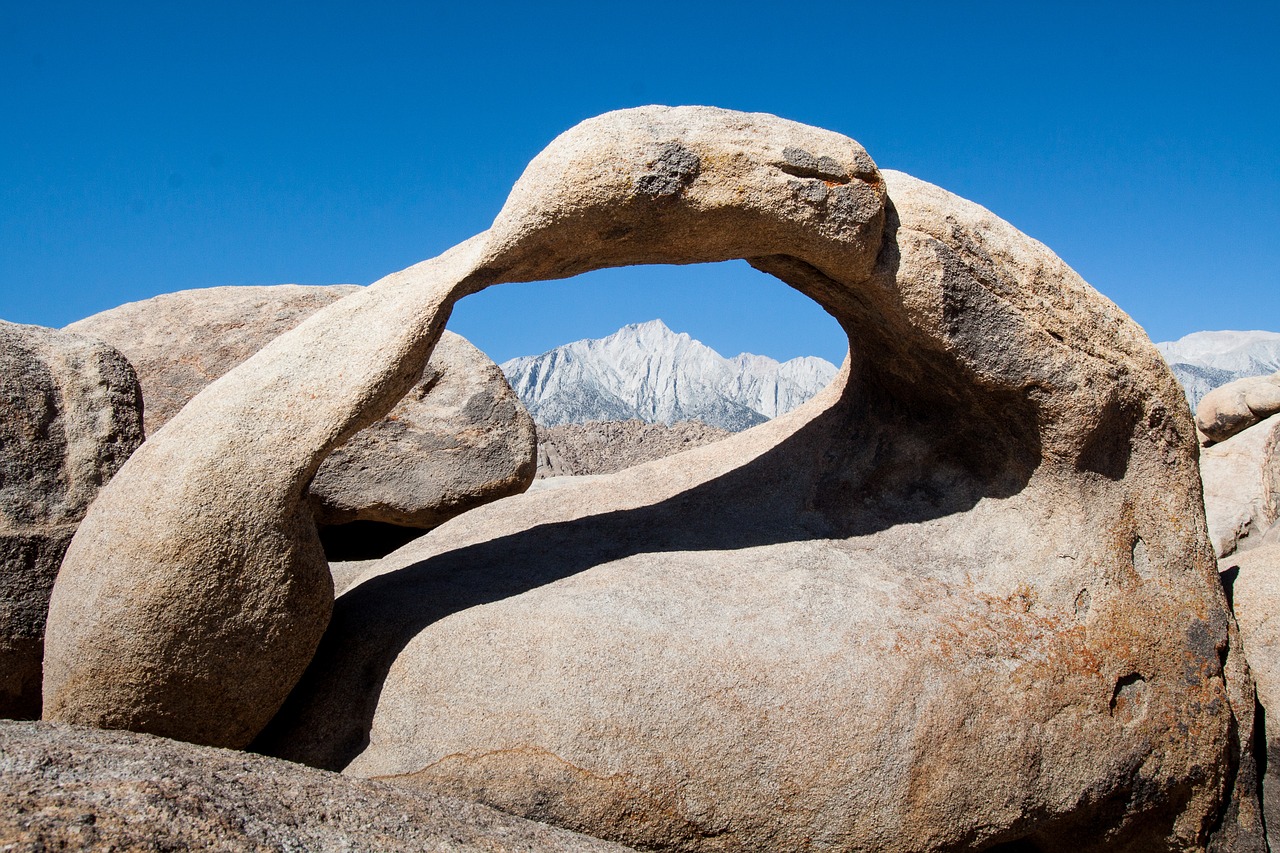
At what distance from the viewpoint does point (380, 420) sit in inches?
159

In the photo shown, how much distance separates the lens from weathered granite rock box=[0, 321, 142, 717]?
113 inches

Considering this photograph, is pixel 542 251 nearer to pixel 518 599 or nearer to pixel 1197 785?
pixel 518 599

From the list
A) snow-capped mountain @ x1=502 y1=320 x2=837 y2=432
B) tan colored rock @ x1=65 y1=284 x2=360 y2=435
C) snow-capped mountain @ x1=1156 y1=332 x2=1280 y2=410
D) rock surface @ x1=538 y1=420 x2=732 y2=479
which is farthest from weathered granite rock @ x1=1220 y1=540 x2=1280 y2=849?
snow-capped mountain @ x1=1156 y1=332 x2=1280 y2=410

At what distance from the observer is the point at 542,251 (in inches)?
115

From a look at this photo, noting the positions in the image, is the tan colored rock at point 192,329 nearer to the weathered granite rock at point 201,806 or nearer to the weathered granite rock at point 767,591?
the weathered granite rock at point 767,591

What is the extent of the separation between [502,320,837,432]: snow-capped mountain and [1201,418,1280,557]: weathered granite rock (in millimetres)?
44010

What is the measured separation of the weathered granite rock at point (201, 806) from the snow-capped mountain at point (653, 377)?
161 feet

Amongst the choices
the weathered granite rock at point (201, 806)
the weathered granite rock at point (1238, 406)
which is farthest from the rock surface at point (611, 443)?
the weathered granite rock at point (201, 806)

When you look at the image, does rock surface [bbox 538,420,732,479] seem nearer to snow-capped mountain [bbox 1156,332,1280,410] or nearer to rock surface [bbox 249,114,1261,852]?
rock surface [bbox 249,114,1261,852]

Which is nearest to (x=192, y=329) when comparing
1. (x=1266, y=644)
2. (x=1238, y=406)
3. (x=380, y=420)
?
(x=380, y=420)

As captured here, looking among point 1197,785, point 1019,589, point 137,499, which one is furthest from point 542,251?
point 1197,785

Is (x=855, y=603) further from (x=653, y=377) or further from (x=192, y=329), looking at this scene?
(x=653, y=377)

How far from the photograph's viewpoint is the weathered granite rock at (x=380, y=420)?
13.3 ft

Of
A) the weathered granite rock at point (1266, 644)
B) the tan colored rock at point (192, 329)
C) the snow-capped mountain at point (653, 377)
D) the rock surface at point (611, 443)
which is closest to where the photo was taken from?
the weathered granite rock at point (1266, 644)
